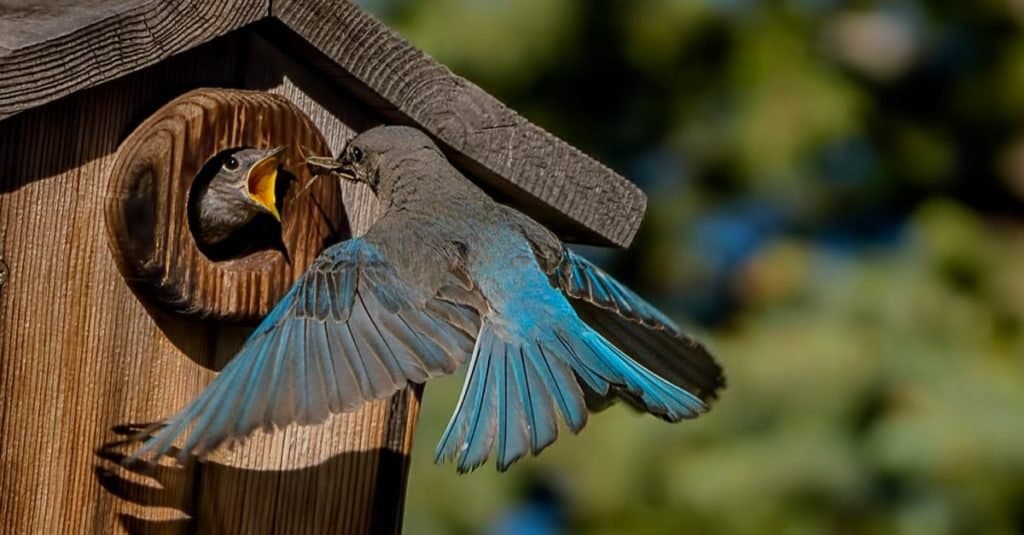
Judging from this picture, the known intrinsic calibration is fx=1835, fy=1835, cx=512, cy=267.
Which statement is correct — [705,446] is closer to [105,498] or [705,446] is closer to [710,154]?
[710,154]

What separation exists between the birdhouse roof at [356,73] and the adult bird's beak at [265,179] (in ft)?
0.78

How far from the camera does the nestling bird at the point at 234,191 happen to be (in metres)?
3.47

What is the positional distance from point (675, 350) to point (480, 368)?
0.75 m

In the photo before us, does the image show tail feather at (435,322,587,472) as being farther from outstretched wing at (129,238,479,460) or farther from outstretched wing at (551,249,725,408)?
outstretched wing at (551,249,725,408)

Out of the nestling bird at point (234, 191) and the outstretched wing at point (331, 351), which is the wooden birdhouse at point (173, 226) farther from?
the outstretched wing at point (331, 351)

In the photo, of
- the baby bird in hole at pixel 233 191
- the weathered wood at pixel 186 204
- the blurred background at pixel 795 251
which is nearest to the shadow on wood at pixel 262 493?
the weathered wood at pixel 186 204

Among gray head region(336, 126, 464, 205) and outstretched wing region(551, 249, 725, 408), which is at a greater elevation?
outstretched wing region(551, 249, 725, 408)

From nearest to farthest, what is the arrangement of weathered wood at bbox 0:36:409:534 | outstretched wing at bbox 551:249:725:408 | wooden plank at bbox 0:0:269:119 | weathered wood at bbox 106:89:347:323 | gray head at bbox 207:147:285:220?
1. wooden plank at bbox 0:0:269:119
2. weathered wood at bbox 0:36:409:534
3. weathered wood at bbox 106:89:347:323
4. gray head at bbox 207:147:285:220
5. outstretched wing at bbox 551:249:725:408

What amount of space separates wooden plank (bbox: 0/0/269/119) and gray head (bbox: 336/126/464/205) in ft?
1.19

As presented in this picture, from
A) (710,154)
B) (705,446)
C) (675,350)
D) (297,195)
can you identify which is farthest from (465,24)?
(297,195)

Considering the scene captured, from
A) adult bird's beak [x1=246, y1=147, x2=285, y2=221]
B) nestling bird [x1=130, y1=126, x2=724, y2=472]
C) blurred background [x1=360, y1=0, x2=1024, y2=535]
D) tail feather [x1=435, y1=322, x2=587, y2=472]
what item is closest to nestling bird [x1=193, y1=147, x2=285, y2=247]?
adult bird's beak [x1=246, y1=147, x2=285, y2=221]

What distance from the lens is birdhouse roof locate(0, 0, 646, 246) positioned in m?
3.11

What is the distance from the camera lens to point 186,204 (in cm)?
341

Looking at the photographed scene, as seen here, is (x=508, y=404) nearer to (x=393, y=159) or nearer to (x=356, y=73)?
(x=393, y=159)
